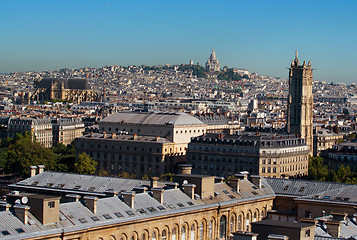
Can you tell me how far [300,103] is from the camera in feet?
345

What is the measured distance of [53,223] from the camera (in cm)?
3200

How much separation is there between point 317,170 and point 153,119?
78.6 ft

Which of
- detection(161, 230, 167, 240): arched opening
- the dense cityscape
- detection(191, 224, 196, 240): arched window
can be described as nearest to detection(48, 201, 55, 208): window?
the dense cityscape

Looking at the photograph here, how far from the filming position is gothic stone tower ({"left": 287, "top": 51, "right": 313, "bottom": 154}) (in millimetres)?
103938

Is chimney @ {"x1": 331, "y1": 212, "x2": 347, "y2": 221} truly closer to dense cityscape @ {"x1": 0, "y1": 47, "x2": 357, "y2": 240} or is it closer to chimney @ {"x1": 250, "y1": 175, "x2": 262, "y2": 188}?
dense cityscape @ {"x1": 0, "y1": 47, "x2": 357, "y2": 240}

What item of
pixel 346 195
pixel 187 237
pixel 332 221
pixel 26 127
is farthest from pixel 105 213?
pixel 26 127

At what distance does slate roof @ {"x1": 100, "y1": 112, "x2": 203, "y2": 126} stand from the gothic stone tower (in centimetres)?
1243

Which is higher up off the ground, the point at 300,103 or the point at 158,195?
the point at 300,103

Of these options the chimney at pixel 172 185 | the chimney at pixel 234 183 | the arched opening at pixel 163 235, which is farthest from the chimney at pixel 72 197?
the chimney at pixel 234 183

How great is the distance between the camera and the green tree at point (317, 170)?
76000 millimetres

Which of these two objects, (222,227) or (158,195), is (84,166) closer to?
(222,227)

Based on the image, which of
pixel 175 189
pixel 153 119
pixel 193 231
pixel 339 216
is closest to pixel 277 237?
pixel 339 216

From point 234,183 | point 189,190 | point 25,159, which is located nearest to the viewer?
point 189,190

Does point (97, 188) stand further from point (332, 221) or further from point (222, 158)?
point (222, 158)
